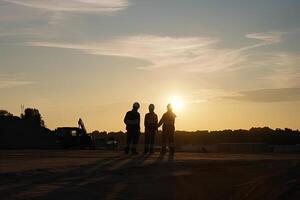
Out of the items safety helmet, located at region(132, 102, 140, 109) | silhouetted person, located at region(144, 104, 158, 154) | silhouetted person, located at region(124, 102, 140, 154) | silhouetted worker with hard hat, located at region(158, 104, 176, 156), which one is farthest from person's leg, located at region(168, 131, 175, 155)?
safety helmet, located at region(132, 102, 140, 109)

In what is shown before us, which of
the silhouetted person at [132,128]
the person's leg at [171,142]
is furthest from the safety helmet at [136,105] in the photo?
the person's leg at [171,142]

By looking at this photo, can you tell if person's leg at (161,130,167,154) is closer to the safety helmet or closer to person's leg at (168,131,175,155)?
person's leg at (168,131,175,155)

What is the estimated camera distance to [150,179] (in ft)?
63.7

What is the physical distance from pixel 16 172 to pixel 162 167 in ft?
17.4

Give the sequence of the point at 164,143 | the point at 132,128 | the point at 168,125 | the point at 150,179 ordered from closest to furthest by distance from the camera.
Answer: the point at 150,179 < the point at 132,128 < the point at 164,143 < the point at 168,125

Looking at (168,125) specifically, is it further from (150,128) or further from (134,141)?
(134,141)

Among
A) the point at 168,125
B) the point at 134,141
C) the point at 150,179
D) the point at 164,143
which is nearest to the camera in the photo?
the point at 150,179

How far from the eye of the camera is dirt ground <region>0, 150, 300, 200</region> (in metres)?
16.4

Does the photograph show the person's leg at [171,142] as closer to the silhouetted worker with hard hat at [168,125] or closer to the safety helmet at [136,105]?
the silhouetted worker with hard hat at [168,125]

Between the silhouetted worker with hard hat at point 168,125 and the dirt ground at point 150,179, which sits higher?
the silhouetted worker with hard hat at point 168,125

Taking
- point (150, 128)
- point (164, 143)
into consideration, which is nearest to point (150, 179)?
point (164, 143)

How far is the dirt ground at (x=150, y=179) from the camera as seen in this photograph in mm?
16359

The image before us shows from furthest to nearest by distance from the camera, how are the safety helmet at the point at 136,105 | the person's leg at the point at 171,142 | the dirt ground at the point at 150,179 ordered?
the safety helmet at the point at 136,105 < the person's leg at the point at 171,142 < the dirt ground at the point at 150,179

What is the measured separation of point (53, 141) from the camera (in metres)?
49.6
